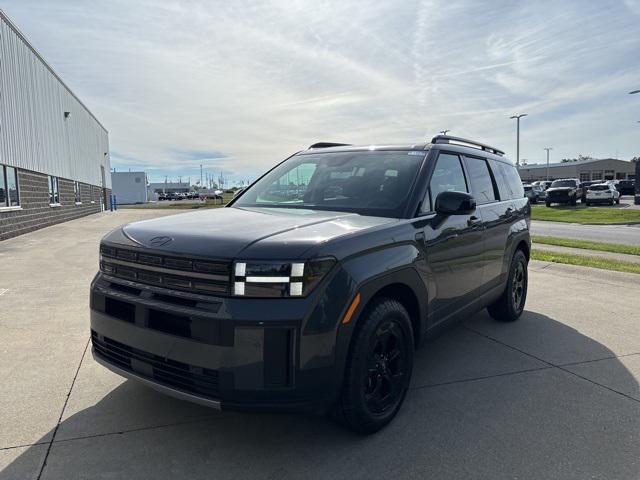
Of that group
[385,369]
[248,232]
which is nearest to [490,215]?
[385,369]

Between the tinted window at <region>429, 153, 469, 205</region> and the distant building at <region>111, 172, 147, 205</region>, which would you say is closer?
the tinted window at <region>429, 153, 469, 205</region>

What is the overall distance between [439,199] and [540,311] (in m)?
3.43

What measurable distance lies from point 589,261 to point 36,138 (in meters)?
19.3

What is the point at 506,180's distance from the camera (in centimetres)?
559

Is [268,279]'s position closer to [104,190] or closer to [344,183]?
[344,183]

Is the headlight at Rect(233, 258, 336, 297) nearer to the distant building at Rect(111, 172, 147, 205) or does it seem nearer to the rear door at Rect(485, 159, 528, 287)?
the rear door at Rect(485, 159, 528, 287)

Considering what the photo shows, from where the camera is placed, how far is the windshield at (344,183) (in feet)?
11.9

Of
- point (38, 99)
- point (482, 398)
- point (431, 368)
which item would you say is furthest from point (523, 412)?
point (38, 99)

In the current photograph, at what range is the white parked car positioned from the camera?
36094 mm

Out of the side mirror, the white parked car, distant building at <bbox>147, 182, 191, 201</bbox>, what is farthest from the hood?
distant building at <bbox>147, 182, 191, 201</bbox>

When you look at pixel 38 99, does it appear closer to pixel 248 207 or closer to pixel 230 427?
pixel 248 207

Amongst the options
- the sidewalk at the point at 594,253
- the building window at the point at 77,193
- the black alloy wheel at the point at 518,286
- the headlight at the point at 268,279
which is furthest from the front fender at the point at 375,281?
the building window at the point at 77,193

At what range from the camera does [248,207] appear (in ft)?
13.5

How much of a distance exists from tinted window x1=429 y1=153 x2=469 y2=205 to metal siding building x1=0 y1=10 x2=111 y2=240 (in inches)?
557
